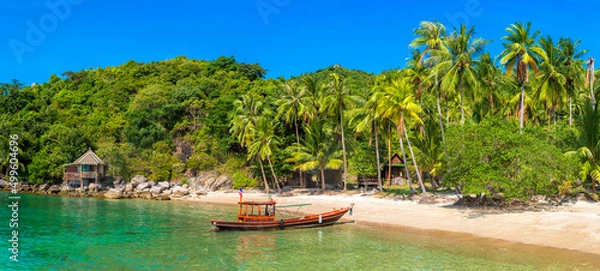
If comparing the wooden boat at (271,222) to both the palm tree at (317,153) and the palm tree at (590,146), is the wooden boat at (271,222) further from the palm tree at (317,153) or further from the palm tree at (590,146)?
the palm tree at (317,153)

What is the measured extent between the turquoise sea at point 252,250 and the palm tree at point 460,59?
11.8 metres

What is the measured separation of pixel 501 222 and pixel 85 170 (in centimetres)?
4868

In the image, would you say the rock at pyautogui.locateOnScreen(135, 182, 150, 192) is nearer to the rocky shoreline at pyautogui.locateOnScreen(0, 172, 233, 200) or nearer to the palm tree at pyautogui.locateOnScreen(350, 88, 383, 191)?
the rocky shoreline at pyautogui.locateOnScreen(0, 172, 233, 200)

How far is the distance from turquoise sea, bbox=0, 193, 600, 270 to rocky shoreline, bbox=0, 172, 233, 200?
20.1m

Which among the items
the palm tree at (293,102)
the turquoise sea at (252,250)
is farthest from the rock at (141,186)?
the turquoise sea at (252,250)

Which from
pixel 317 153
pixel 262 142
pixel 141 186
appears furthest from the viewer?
pixel 141 186

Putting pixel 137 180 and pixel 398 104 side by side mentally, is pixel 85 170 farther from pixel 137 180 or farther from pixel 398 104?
pixel 398 104

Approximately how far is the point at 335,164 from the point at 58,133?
138 feet

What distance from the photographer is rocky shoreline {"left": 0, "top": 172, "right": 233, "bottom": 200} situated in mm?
48438

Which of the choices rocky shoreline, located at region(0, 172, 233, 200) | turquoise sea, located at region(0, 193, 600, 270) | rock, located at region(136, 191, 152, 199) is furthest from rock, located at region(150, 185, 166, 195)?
turquoise sea, located at region(0, 193, 600, 270)

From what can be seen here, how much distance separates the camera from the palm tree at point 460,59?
28656 millimetres

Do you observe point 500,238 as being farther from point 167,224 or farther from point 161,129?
point 161,129

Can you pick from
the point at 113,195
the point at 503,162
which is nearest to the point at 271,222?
the point at 503,162

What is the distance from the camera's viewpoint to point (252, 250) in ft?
63.5
